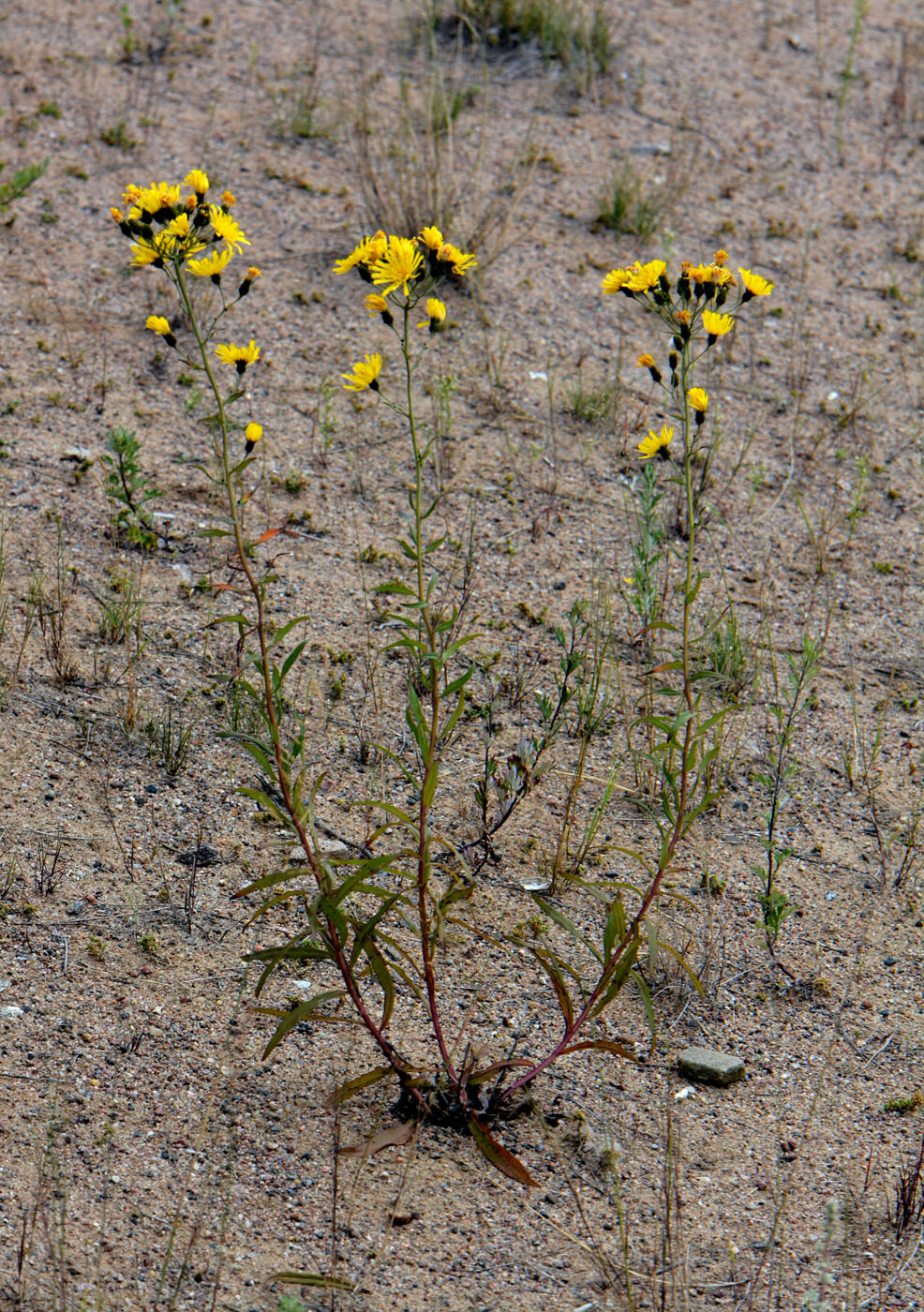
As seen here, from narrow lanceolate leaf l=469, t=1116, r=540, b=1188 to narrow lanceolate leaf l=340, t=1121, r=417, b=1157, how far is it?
0.43 ft

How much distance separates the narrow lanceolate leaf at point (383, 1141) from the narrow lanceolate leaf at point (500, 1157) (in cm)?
13

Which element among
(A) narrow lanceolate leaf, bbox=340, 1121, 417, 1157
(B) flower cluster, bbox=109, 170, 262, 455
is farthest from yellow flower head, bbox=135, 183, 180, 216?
(A) narrow lanceolate leaf, bbox=340, 1121, 417, 1157

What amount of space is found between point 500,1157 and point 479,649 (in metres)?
1.72

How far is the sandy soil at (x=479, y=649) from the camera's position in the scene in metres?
2.44

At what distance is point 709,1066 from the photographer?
2.78 meters

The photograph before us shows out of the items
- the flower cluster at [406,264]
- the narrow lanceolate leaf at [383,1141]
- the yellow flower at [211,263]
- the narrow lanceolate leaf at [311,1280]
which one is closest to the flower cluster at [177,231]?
the yellow flower at [211,263]

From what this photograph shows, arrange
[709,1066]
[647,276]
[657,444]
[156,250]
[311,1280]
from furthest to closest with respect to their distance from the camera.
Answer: [709,1066], [657,444], [647,276], [156,250], [311,1280]

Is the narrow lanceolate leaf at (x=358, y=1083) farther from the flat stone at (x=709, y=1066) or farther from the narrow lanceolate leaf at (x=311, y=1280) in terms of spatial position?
the flat stone at (x=709, y=1066)

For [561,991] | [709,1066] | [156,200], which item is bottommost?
[709,1066]

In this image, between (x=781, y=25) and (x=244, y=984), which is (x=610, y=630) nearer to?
(x=244, y=984)

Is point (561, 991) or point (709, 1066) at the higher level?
point (561, 991)

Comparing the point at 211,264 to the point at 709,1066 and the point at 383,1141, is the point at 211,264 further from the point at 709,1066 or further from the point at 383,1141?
the point at 709,1066

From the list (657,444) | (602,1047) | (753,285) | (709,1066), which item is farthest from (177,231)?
(709,1066)

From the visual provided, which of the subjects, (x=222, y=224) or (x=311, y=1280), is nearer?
(x=311, y=1280)
